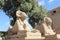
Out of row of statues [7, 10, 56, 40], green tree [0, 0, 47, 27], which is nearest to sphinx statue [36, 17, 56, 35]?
row of statues [7, 10, 56, 40]

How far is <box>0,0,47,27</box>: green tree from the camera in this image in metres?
14.9

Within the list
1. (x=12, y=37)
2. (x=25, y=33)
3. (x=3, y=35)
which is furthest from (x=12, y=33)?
(x=3, y=35)

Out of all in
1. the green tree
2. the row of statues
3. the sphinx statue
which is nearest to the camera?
the row of statues

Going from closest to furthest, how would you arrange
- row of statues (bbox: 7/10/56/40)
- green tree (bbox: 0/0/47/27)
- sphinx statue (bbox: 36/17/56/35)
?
row of statues (bbox: 7/10/56/40), sphinx statue (bbox: 36/17/56/35), green tree (bbox: 0/0/47/27)

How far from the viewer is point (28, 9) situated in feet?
48.6

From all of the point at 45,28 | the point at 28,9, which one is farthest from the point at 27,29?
the point at 28,9

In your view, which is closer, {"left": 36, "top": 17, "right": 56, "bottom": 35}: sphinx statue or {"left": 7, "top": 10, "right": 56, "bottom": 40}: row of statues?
{"left": 7, "top": 10, "right": 56, "bottom": 40}: row of statues

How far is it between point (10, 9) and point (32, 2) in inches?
73.2

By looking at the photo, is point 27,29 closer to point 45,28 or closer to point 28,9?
point 45,28

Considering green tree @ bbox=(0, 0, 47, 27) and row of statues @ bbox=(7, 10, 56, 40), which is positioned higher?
green tree @ bbox=(0, 0, 47, 27)

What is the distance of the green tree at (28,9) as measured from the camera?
14.9 m

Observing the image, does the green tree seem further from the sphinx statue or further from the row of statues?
the sphinx statue

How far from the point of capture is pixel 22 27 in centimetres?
762

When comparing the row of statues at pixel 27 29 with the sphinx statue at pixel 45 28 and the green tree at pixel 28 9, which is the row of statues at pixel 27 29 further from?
the green tree at pixel 28 9
